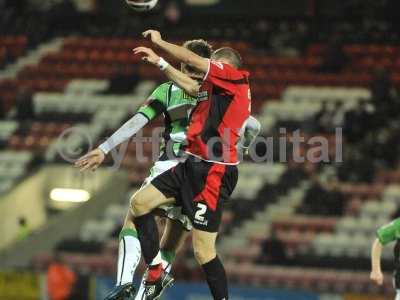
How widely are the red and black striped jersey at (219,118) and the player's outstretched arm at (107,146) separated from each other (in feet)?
1.40

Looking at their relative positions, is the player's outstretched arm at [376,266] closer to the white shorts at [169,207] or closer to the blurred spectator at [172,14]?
the white shorts at [169,207]

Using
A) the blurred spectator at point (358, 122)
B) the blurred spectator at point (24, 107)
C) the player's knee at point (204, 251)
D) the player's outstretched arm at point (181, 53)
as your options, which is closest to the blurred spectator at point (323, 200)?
the blurred spectator at point (358, 122)

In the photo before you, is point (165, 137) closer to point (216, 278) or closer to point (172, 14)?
point (216, 278)

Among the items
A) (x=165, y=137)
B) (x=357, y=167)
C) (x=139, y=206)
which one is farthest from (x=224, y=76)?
(x=357, y=167)

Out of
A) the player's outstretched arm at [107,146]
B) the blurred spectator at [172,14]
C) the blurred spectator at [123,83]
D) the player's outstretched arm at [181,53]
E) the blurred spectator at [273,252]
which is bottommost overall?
the blurred spectator at [273,252]

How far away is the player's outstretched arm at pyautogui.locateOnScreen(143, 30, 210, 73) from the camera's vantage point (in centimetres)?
761

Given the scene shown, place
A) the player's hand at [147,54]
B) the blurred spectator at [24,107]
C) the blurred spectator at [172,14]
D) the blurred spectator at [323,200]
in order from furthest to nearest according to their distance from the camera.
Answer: the blurred spectator at [172,14]
the blurred spectator at [24,107]
the blurred spectator at [323,200]
the player's hand at [147,54]

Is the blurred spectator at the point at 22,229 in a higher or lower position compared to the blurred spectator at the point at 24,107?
lower

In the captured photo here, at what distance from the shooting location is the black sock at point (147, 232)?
27.3 feet

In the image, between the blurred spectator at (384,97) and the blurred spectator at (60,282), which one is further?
the blurred spectator at (384,97)

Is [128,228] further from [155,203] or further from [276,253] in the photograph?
[276,253]

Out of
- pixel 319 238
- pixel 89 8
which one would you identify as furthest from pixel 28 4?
pixel 319 238

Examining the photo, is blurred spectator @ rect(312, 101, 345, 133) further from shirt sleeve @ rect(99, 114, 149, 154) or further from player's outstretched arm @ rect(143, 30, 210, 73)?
player's outstretched arm @ rect(143, 30, 210, 73)

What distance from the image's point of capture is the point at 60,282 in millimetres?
→ 14570
